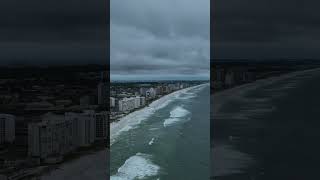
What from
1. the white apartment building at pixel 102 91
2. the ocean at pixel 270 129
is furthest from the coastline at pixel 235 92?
the white apartment building at pixel 102 91

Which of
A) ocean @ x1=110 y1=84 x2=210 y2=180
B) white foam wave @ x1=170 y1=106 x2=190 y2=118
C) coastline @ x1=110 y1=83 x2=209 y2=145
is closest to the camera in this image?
ocean @ x1=110 y1=84 x2=210 y2=180

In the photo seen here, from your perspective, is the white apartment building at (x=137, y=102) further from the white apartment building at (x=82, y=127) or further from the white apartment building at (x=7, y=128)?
the white apartment building at (x=7, y=128)

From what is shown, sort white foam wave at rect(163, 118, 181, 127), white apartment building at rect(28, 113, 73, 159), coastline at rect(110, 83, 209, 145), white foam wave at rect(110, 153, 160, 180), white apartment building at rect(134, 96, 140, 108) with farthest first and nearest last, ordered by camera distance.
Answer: white foam wave at rect(163, 118, 181, 127), white apartment building at rect(134, 96, 140, 108), coastline at rect(110, 83, 209, 145), white foam wave at rect(110, 153, 160, 180), white apartment building at rect(28, 113, 73, 159)

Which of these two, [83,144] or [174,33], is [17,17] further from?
[174,33]

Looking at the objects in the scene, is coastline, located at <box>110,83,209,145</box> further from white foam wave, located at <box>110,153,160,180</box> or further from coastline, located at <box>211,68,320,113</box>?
coastline, located at <box>211,68,320,113</box>

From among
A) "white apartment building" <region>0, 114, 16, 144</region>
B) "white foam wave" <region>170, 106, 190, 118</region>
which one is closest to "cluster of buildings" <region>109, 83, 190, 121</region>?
"white foam wave" <region>170, 106, 190, 118</region>

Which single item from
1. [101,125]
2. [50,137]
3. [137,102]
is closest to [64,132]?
[50,137]

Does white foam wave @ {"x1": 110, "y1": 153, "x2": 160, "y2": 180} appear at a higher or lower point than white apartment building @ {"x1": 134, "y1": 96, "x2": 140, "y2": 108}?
lower
